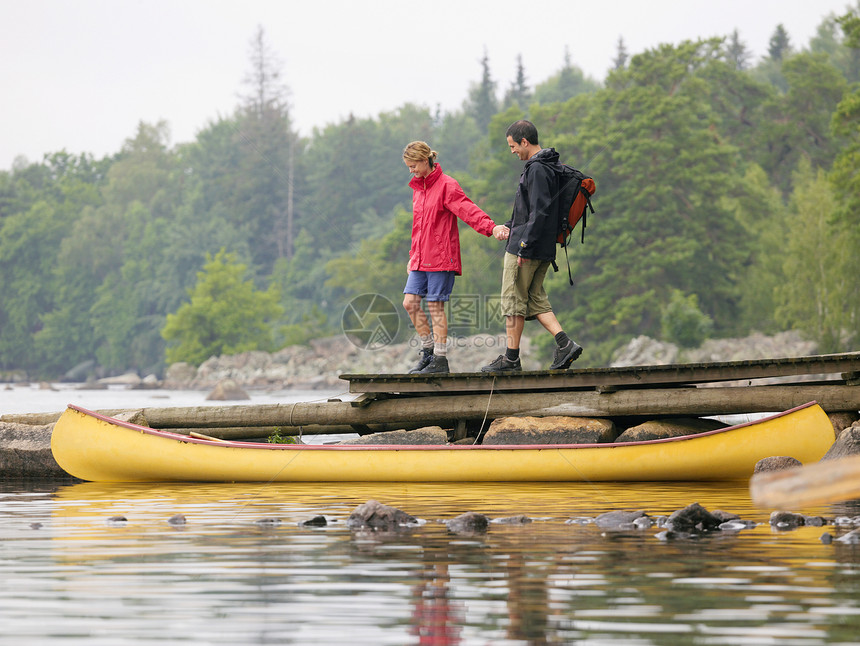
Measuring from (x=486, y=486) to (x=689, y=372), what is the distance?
2034mm

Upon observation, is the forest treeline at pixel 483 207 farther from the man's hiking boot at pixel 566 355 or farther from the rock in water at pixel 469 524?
the rock in water at pixel 469 524

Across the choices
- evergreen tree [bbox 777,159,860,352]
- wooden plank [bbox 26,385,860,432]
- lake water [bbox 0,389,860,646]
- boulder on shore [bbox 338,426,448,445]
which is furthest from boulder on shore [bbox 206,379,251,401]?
lake water [bbox 0,389,860,646]

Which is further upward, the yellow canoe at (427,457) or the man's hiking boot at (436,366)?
the man's hiking boot at (436,366)

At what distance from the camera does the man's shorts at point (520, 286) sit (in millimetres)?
10203

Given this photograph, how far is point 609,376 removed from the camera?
1039 centimetres

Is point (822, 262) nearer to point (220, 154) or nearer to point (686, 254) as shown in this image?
point (686, 254)

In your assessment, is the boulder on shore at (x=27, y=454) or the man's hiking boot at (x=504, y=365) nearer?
the man's hiking boot at (x=504, y=365)

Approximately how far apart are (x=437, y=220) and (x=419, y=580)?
5.52m

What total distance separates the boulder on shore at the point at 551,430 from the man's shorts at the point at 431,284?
1.28m

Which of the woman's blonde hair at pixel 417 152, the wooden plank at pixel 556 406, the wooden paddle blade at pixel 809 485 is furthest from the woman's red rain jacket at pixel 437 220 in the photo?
the wooden paddle blade at pixel 809 485

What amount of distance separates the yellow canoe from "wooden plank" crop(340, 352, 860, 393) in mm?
634

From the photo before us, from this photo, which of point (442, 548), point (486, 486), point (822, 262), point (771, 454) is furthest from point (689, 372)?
point (822, 262)

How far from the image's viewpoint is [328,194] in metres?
98.1

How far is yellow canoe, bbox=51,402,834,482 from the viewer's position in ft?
31.3
